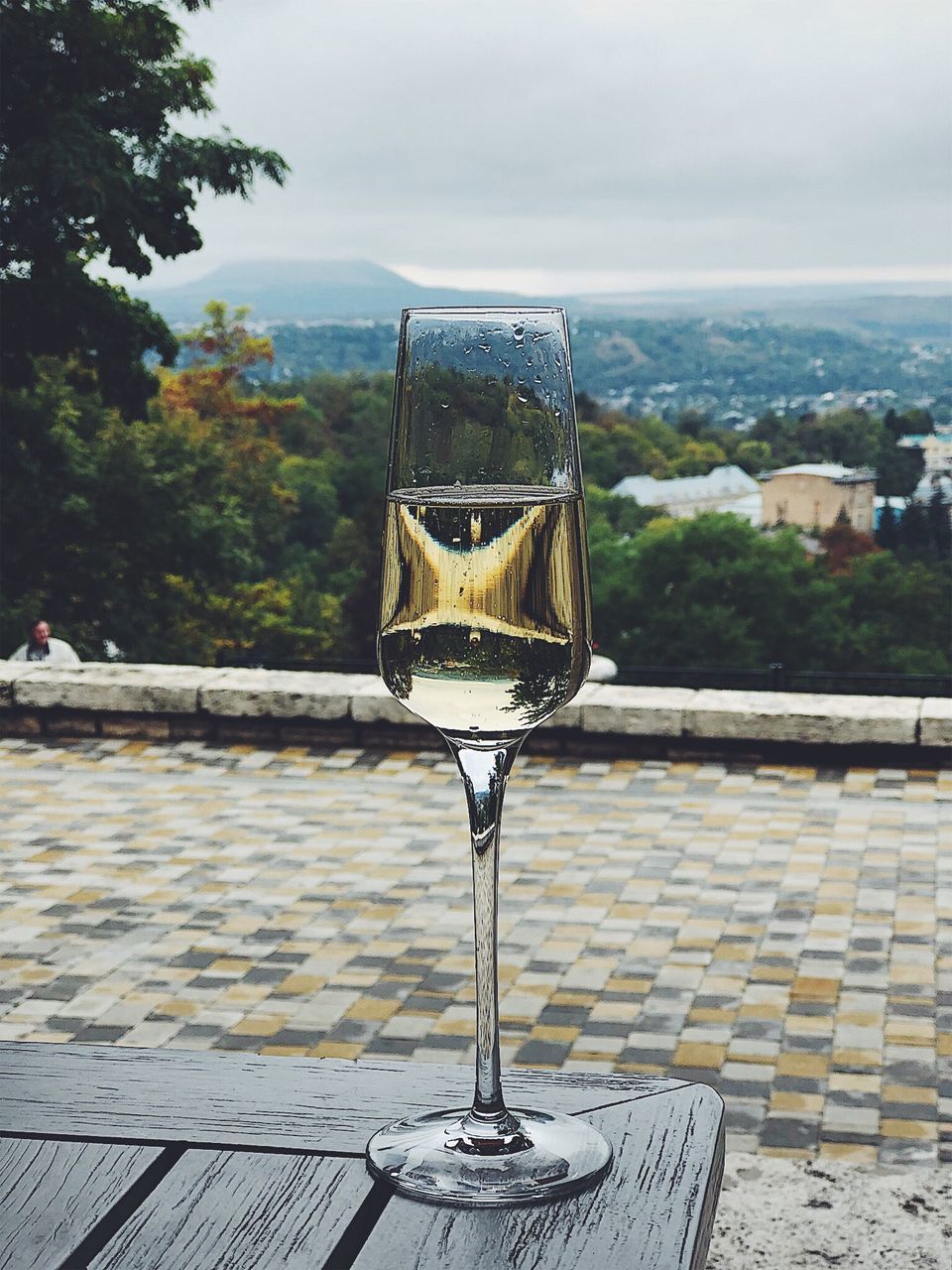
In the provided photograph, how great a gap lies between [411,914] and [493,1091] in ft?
14.5

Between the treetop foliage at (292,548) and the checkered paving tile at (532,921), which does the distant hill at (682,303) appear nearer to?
the treetop foliage at (292,548)

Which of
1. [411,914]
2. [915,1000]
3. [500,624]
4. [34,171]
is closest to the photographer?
[500,624]

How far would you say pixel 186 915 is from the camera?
5.45m

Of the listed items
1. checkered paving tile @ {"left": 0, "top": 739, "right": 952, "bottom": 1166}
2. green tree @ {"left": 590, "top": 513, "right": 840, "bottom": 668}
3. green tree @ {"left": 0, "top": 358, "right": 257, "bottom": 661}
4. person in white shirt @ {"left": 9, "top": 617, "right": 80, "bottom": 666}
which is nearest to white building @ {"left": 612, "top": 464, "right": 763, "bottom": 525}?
green tree @ {"left": 590, "top": 513, "right": 840, "bottom": 668}

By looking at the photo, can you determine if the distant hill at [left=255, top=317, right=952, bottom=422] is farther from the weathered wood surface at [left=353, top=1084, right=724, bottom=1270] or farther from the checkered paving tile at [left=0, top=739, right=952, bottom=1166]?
the weathered wood surface at [left=353, top=1084, right=724, bottom=1270]

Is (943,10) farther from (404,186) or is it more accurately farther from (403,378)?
(403,378)

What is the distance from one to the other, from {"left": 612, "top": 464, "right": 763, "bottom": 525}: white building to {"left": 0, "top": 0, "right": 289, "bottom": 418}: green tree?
29461mm

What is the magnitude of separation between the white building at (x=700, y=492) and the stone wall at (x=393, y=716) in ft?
141

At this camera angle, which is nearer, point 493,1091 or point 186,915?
point 493,1091

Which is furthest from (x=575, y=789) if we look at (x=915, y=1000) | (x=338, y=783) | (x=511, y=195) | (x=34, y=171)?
(x=511, y=195)

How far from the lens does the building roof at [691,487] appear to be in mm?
53438

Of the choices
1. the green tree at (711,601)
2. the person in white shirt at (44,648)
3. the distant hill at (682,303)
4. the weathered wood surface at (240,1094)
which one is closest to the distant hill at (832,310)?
the distant hill at (682,303)

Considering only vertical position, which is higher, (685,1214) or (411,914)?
(685,1214)

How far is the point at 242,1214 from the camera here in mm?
1056
